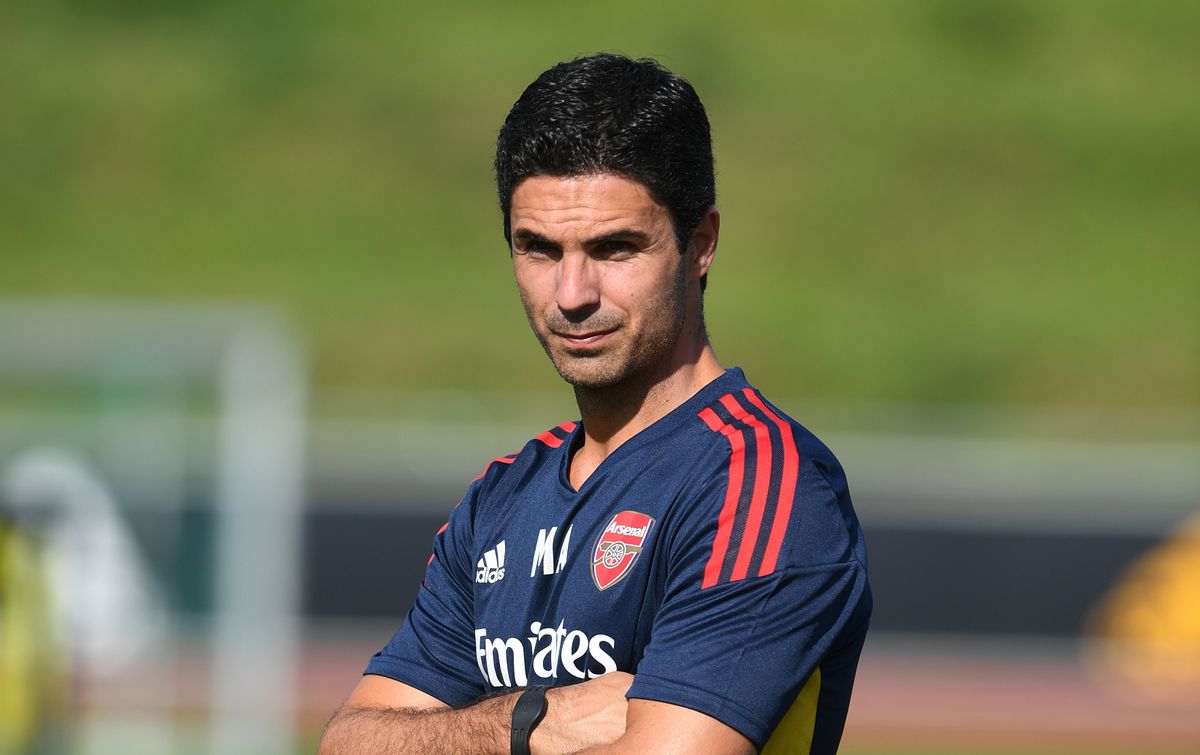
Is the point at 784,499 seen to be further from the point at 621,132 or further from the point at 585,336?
the point at 621,132

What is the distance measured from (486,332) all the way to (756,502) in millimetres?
17064

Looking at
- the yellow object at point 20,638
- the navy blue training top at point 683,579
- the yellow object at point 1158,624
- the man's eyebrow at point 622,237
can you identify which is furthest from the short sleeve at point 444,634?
the yellow object at point 1158,624

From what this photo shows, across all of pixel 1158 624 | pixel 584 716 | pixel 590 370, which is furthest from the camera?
pixel 1158 624

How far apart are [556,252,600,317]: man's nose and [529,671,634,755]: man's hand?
0.66 metres

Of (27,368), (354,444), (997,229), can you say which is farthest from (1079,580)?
(997,229)

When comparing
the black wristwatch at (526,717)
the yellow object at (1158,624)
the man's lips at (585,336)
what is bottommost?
the yellow object at (1158,624)

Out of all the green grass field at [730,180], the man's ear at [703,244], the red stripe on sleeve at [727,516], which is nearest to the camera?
the red stripe on sleeve at [727,516]

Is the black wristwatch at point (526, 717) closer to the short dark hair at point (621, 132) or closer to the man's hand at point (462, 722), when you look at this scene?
the man's hand at point (462, 722)

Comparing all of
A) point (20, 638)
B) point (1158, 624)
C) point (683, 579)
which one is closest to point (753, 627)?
point (683, 579)

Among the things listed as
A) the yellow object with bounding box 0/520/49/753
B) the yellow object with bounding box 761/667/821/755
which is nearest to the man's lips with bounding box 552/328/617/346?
the yellow object with bounding box 761/667/821/755

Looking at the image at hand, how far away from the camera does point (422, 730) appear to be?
3.15m

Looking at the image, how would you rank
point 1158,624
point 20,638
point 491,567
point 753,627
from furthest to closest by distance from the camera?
point 1158,624, point 20,638, point 491,567, point 753,627

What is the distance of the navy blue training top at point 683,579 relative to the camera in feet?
8.94

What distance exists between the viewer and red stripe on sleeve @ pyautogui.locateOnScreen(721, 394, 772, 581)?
108 inches
